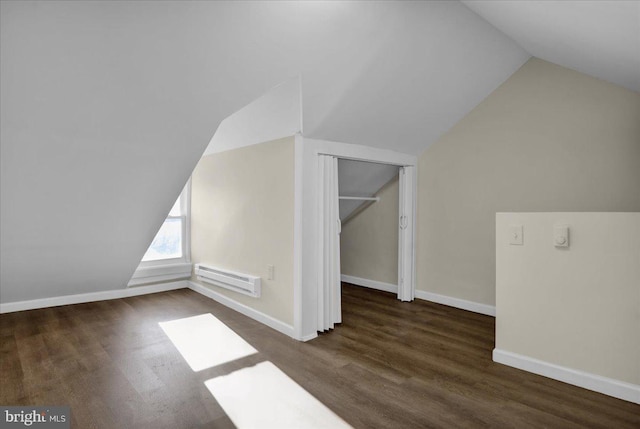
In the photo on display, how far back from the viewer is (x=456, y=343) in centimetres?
309

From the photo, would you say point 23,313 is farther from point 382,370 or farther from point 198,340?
point 382,370

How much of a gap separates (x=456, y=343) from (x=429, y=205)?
71.1 inches

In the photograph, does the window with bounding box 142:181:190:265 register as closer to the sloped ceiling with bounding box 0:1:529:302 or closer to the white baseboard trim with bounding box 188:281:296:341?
the white baseboard trim with bounding box 188:281:296:341

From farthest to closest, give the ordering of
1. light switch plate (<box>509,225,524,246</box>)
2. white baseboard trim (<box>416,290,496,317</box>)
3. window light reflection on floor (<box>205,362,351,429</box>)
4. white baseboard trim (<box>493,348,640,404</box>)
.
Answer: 1. white baseboard trim (<box>416,290,496,317</box>)
2. light switch plate (<box>509,225,524,246</box>)
3. white baseboard trim (<box>493,348,640,404</box>)
4. window light reflection on floor (<box>205,362,351,429</box>)

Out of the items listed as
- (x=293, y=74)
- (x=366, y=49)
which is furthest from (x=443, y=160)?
(x=293, y=74)

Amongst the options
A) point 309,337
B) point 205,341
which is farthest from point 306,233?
point 205,341

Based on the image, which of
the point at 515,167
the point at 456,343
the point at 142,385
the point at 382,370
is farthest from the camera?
the point at 515,167

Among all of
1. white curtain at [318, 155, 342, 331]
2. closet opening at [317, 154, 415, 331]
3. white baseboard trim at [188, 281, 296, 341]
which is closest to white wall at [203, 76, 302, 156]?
white curtain at [318, 155, 342, 331]

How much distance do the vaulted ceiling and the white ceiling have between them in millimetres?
282

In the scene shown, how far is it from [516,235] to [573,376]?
0.99 metres

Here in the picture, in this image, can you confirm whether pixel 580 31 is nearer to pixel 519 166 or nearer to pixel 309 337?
pixel 519 166

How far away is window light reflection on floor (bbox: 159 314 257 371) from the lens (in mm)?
2771

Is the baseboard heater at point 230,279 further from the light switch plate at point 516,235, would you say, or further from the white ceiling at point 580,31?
the white ceiling at point 580,31

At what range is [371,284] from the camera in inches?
203
